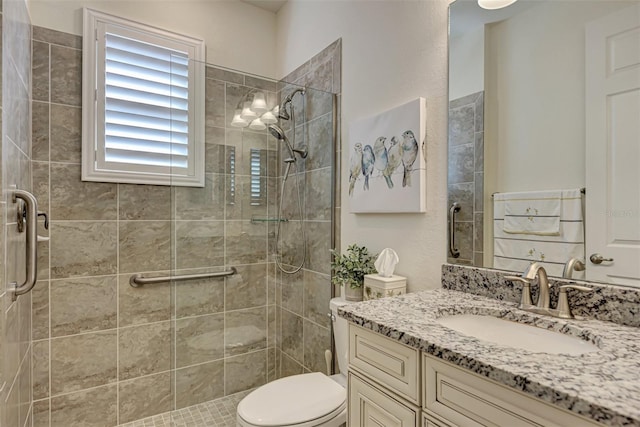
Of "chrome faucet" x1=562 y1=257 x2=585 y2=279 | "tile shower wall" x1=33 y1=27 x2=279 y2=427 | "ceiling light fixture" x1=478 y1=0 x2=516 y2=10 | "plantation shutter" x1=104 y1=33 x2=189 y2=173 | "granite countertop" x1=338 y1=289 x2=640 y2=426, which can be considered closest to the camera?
"granite countertop" x1=338 y1=289 x2=640 y2=426

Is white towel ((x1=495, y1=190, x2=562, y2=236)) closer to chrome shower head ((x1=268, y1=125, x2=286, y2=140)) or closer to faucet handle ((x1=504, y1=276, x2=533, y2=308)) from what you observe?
faucet handle ((x1=504, y1=276, x2=533, y2=308))

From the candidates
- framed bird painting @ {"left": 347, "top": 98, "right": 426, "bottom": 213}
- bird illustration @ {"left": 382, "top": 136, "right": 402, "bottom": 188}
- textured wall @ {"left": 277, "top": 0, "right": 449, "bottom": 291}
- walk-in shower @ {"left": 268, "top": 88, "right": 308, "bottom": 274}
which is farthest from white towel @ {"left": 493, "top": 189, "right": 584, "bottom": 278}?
walk-in shower @ {"left": 268, "top": 88, "right": 308, "bottom": 274}

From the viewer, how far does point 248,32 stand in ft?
8.80

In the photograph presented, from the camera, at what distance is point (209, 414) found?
2.09 meters

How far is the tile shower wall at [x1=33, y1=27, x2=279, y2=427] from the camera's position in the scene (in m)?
1.99

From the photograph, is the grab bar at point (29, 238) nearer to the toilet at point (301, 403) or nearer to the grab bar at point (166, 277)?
the grab bar at point (166, 277)

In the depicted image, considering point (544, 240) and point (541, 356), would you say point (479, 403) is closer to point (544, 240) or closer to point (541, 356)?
point (541, 356)

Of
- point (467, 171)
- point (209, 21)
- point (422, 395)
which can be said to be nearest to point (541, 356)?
point (422, 395)

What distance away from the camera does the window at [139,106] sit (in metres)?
2.04

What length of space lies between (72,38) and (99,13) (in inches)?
9.3

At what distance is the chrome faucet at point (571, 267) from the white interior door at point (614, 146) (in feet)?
0.07

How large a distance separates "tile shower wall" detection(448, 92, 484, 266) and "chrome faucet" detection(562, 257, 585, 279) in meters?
0.29

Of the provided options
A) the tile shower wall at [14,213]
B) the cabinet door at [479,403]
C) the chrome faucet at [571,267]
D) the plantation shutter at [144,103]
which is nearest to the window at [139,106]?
the plantation shutter at [144,103]

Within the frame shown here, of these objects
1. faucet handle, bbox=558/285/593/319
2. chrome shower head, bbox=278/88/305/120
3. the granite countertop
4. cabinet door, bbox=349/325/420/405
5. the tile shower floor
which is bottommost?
the tile shower floor
